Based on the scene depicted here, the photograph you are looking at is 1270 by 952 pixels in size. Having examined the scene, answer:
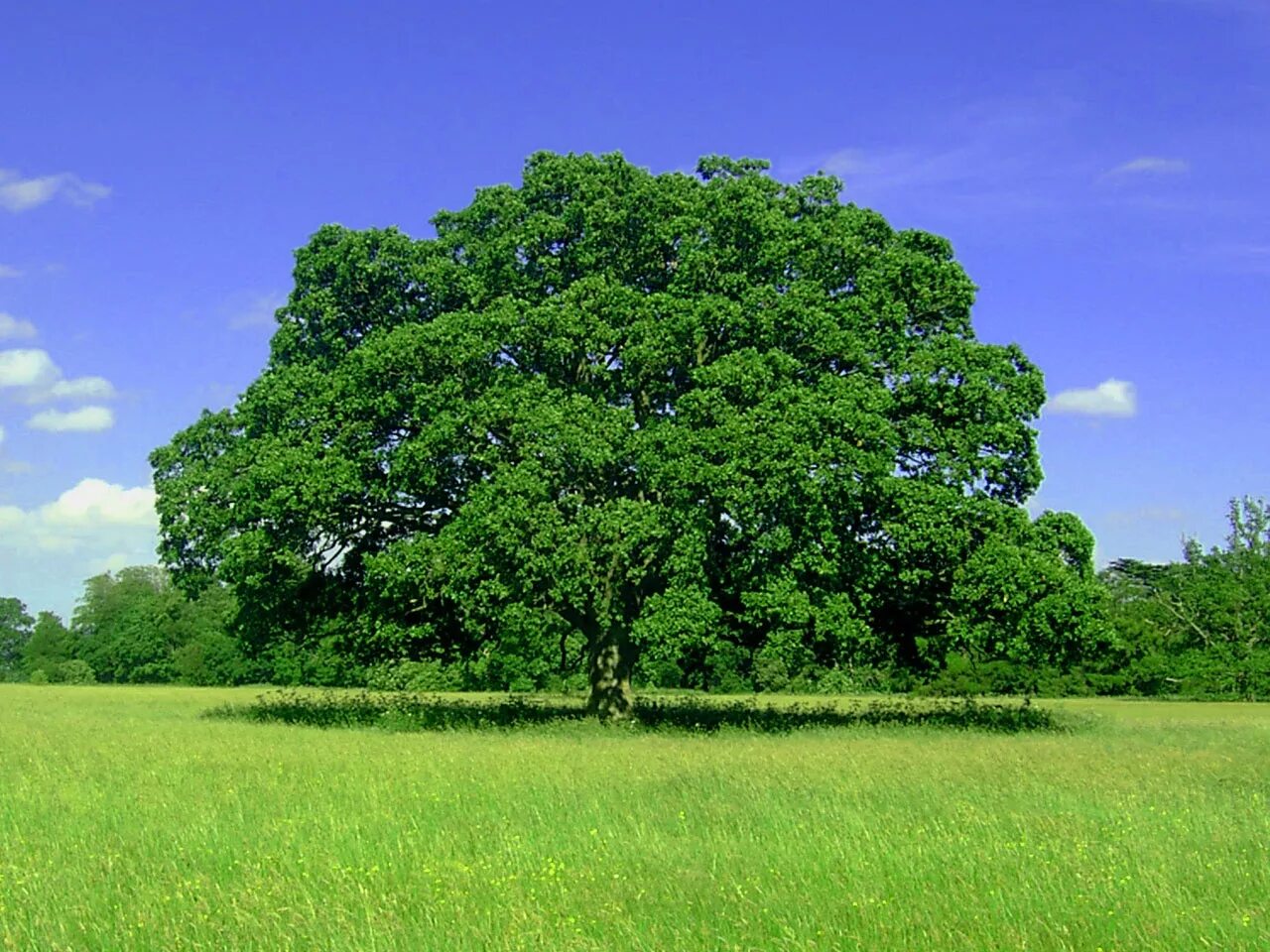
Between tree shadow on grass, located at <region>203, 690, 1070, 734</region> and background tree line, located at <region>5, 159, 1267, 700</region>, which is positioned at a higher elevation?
background tree line, located at <region>5, 159, 1267, 700</region>

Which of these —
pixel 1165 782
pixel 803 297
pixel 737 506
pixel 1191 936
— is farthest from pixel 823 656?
pixel 1191 936

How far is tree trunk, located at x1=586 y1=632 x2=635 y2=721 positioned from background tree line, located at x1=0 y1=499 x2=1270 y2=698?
118 cm

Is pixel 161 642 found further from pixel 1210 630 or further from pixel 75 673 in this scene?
pixel 1210 630

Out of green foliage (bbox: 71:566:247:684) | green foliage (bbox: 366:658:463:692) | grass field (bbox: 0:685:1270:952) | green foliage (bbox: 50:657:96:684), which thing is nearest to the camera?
grass field (bbox: 0:685:1270:952)

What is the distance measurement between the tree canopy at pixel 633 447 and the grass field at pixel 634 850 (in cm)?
571

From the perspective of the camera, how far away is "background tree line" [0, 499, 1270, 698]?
103 ft

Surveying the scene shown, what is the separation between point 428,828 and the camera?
13242 mm

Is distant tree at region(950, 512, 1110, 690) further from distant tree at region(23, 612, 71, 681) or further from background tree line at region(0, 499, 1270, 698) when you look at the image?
distant tree at region(23, 612, 71, 681)

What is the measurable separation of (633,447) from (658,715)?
9.31 metres

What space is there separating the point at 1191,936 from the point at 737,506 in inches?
657

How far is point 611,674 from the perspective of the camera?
31.5m

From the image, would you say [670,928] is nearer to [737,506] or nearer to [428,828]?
[428,828]

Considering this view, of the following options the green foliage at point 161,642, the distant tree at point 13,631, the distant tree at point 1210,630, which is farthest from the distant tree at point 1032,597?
the distant tree at point 13,631

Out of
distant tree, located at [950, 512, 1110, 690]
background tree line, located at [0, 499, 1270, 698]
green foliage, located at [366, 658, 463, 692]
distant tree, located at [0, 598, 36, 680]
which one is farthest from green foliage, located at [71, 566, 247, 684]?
distant tree, located at [950, 512, 1110, 690]
